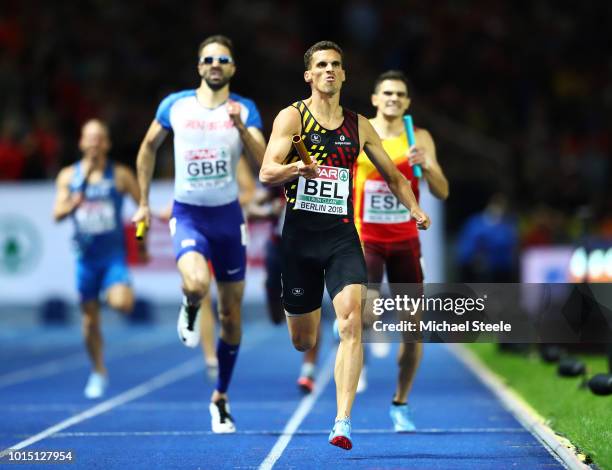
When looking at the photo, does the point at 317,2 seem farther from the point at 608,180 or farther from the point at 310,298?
the point at 310,298

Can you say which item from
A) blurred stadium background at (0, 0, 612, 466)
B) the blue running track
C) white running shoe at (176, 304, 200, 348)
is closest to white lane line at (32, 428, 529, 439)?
the blue running track

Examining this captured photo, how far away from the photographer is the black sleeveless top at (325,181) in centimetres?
813

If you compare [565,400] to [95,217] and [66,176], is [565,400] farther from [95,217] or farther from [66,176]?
[66,176]

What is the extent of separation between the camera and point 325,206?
8195 mm

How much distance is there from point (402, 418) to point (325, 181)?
7.85 feet

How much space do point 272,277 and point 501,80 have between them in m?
14.7

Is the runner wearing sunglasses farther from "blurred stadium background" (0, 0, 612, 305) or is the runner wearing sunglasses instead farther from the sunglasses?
"blurred stadium background" (0, 0, 612, 305)

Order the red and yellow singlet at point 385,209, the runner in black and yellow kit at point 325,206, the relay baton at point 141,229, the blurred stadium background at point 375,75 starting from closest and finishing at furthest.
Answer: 1. the runner in black and yellow kit at point 325,206
2. the relay baton at point 141,229
3. the red and yellow singlet at point 385,209
4. the blurred stadium background at point 375,75

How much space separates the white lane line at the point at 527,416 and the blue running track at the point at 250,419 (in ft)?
0.29

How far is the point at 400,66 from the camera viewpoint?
26.9 meters

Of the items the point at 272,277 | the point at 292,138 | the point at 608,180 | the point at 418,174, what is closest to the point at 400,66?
the point at 608,180

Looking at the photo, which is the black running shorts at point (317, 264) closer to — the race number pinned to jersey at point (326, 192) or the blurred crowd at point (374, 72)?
the race number pinned to jersey at point (326, 192)

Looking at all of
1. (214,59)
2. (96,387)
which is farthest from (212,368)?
(214,59)

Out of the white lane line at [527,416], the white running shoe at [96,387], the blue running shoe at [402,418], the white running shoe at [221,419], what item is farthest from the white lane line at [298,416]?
the white running shoe at [96,387]
